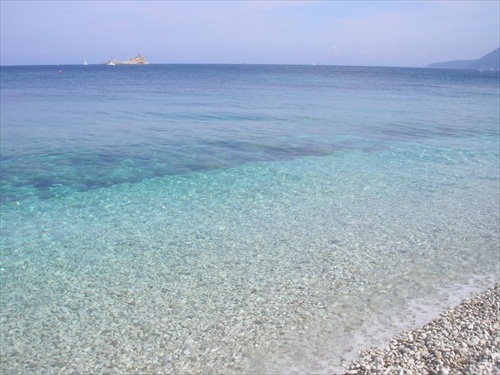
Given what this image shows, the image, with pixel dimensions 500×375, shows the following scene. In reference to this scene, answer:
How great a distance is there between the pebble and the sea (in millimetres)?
301

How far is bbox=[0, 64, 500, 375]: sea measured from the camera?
17.2 feet

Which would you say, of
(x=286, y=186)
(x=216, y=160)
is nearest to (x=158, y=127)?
(x=216, y=160)

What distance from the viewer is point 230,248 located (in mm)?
7980

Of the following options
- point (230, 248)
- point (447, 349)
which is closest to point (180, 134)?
point (230, 248)

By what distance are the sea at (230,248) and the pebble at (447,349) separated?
0.99 ft

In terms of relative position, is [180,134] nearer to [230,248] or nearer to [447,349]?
[230,248]

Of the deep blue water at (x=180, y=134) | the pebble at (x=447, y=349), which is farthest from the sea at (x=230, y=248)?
the pebble at (x=447, y=349)

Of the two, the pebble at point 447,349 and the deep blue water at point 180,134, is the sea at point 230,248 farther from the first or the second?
the pebble at point 447,349

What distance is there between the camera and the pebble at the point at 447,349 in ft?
14.5

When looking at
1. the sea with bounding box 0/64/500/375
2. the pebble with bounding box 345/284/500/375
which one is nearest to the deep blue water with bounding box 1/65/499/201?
the sea with bounding box 0/64/500/375

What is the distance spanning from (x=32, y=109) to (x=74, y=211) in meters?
19.7

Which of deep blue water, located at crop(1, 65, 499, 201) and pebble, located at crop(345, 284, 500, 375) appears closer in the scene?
pebble, located at crop(345, 284, 500, 375)

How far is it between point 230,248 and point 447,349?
422 cm

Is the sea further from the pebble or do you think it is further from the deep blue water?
the pebble
